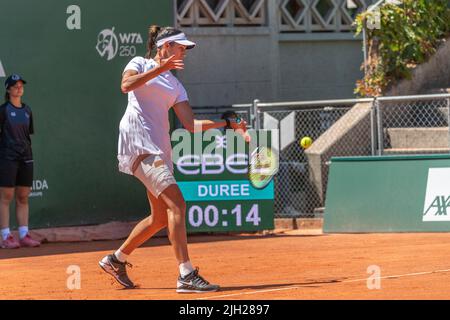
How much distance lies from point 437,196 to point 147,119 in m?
6.73

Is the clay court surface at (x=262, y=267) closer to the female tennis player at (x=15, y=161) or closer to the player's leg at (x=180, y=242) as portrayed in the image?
the player's leg at (x=180, y=242)

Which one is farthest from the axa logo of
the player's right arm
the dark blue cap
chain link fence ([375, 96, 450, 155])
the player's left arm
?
the player's right arm

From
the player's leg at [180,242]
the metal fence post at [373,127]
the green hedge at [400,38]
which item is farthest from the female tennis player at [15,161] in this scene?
the green hedge at [400,38]

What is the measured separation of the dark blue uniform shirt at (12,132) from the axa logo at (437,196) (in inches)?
210

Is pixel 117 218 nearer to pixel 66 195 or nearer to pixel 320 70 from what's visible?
pixel 66 195

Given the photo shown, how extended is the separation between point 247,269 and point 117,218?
5.46 meters

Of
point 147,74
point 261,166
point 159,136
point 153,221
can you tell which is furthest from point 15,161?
point 147,74

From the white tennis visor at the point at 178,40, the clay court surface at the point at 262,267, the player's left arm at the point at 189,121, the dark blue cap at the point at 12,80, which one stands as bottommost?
the clay court surface at the point at 262,267

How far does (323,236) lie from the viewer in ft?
48.3

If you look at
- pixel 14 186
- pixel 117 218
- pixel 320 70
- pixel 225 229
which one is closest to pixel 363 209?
pixel 225 229

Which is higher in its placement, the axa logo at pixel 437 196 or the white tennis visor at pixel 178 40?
the white tennis visor at pixel 178 40

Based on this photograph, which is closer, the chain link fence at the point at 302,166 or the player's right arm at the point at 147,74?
the player's right arm at the point at 147,74

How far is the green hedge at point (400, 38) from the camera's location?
17797 mm

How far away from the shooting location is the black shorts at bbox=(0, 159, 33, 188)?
45.1ft
